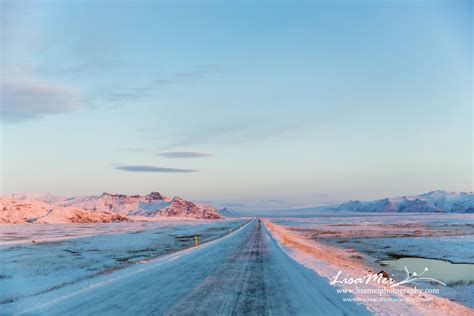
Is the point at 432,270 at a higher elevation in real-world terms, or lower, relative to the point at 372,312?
lower

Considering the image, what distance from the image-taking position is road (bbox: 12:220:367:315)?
1144 centimetres

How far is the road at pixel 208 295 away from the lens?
37.5ft

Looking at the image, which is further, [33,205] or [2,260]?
[33,205]

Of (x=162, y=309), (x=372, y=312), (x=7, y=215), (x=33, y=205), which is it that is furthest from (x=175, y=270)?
(x=33, y=205)

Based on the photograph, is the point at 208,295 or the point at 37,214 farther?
the point at 37,214

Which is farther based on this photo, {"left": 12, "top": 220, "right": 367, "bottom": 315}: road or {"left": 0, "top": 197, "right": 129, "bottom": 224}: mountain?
{"left": 0, "top": 197, "right": 129, "bottom": 224}: mountain

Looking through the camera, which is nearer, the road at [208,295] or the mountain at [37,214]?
the road at [208,295]

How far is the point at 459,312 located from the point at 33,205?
165546mm

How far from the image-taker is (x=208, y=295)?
1343cm

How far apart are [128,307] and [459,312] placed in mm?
10511

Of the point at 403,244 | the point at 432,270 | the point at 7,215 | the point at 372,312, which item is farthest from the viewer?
the point at 7,215

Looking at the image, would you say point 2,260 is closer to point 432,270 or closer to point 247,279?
point 247,279

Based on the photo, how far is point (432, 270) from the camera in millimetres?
29344

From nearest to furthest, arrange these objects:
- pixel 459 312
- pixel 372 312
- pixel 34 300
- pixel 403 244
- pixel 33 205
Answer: pixel 372 312, pixel 459 312, pixel 34 300, pixel 403 244, pixel 33 205
